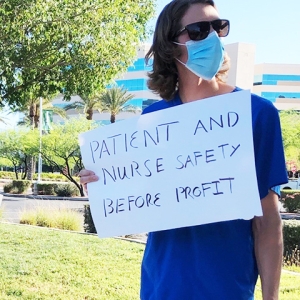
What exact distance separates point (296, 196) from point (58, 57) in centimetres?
1596

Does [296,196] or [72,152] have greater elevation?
[72,152]

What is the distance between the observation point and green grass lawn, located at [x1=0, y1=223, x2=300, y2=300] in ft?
16.6

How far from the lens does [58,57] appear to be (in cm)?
616

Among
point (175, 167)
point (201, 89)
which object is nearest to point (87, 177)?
point (175, 167)

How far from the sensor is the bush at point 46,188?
92.1 ft

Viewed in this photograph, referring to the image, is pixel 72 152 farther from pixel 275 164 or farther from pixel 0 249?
pixel 275 164

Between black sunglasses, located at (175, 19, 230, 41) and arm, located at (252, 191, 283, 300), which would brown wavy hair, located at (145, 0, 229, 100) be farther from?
arm, located at (252, 191, 283, 300)

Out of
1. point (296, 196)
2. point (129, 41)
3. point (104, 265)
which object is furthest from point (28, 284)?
point (296, 196)

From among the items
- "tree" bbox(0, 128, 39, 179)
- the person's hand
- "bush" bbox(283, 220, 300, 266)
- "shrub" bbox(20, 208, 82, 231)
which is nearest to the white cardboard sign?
the person's hand

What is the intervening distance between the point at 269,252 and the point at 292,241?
711 centimetres

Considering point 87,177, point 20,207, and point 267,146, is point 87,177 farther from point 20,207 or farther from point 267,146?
point 20,207

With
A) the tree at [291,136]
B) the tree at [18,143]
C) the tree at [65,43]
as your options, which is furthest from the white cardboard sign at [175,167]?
the tree at [291,136]

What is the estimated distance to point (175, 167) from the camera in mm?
1629

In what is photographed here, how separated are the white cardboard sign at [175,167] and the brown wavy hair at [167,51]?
6.5 inches
